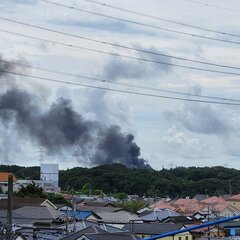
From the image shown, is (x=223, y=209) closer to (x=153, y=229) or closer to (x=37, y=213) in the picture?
(x=37, y=213)

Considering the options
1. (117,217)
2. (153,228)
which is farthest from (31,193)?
(153,228)

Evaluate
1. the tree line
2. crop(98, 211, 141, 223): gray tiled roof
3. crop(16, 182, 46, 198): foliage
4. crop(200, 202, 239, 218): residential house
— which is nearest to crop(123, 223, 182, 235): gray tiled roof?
crop(98, 211, 141, 223): gray tiled roof

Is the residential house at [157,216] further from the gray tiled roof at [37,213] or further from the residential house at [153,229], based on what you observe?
the residential house at [153,229]

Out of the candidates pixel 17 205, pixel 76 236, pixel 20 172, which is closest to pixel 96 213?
pixel 17 205

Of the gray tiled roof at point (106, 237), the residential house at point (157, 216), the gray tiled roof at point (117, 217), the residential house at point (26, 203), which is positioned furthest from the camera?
the residential house at point (157, 216)

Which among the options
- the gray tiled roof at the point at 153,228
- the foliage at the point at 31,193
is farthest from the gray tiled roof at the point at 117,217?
the foliage at the point at 31,193

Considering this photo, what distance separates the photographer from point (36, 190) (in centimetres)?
6412

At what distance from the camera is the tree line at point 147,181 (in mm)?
108500

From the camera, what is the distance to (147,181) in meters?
110

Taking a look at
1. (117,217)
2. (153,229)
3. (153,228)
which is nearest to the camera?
(153,229)

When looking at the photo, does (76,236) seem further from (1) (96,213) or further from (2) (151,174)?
(2) (151,174)

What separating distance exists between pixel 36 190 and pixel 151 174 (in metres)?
48.6

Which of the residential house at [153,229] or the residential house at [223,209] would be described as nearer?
the residential house at [153,229]

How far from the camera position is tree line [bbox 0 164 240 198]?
10850 centimetres
